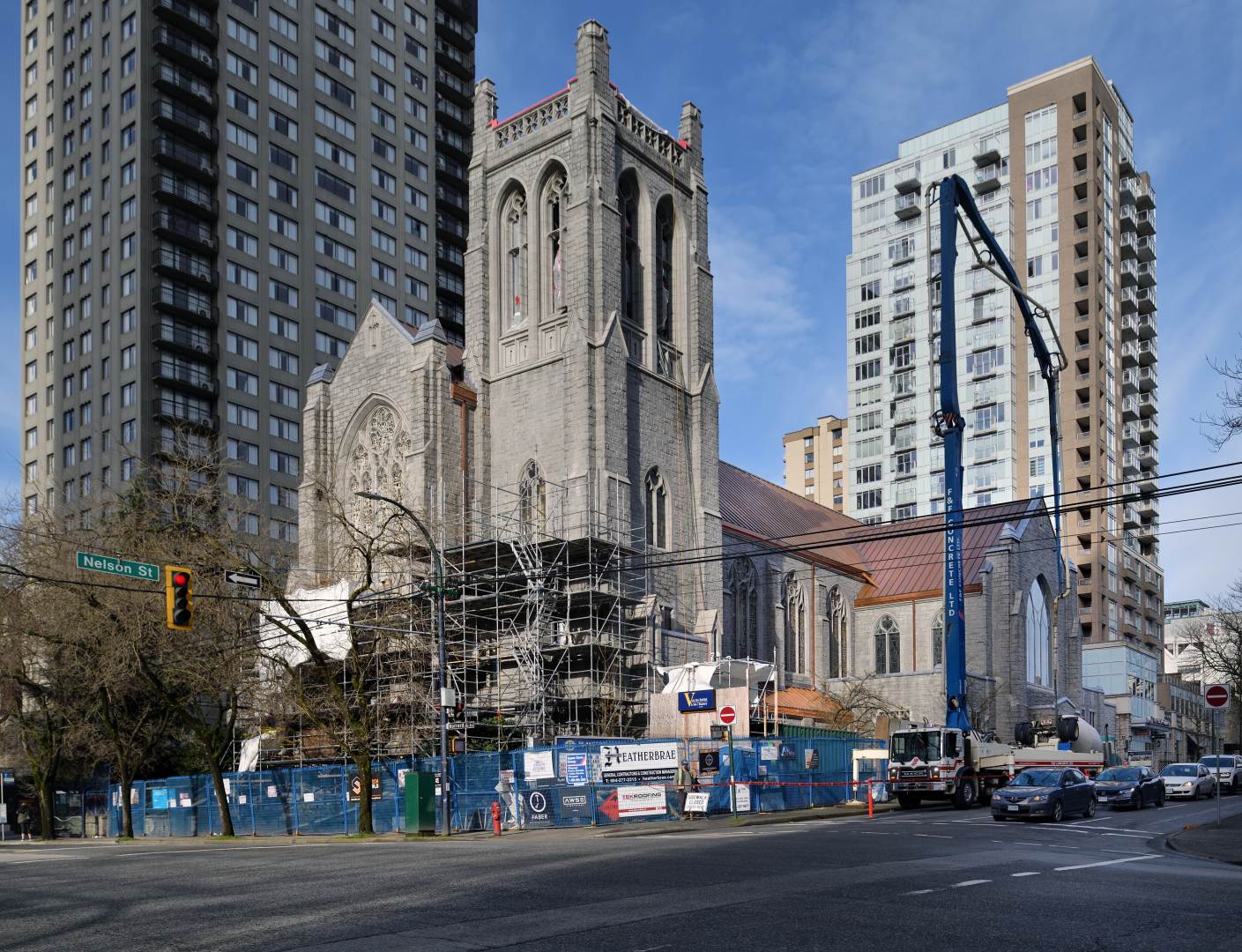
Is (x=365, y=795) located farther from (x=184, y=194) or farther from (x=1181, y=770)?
(x=184, y=194)

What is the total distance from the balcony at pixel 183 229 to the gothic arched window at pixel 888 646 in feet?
152

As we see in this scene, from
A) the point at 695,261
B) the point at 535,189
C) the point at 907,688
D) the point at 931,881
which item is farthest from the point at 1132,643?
the point at 931,881

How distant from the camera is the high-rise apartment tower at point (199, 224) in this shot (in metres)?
78.6

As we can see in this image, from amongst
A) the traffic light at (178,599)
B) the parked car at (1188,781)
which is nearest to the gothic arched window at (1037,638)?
the parked car at (1188,781)

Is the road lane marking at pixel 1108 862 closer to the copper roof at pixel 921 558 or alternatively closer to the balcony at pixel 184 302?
the copper roof at pixel 921 558

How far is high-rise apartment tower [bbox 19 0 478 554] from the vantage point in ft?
258

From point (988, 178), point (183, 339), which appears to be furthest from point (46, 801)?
point (988, 178)

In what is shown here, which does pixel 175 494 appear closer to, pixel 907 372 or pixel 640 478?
pixel 640 478

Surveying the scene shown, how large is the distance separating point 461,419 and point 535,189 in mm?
9104

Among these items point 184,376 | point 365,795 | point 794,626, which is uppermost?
point 184,376

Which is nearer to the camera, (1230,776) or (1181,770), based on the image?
(1181,770)

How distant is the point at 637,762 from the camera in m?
33.5

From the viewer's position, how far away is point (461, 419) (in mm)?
47625

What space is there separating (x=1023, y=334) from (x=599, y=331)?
5880cm
